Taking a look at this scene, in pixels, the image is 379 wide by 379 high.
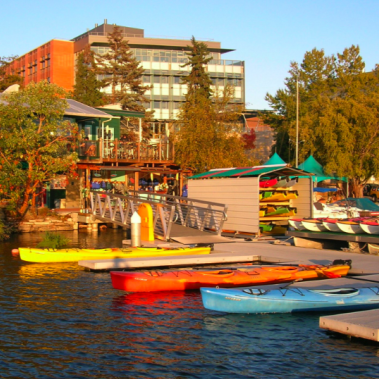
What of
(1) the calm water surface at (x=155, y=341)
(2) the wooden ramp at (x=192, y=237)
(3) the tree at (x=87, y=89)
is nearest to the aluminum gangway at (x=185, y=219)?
(2) the wooden ramp at (x=192, y=237)

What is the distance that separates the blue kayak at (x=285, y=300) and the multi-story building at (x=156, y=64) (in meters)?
62.9

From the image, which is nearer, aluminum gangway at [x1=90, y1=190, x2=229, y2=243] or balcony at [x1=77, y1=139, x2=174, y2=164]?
aluminum gangway at [x1=90, y1=190, x2=229, y2=243]

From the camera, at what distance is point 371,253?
688 inches

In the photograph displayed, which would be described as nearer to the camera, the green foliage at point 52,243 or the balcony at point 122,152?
the green foliage at point 52,243

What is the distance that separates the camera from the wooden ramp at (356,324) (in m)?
9.29

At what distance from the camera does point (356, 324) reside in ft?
31.2

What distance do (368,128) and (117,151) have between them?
18778 millimetres

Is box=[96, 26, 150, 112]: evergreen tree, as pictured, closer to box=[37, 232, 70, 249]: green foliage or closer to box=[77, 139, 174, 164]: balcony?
box=[77, 139, 174, 164]: balcony

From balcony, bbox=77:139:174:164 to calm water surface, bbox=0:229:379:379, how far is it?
707 inches

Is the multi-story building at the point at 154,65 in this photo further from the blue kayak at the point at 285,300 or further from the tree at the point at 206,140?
the blue kayak at the point at 285,300

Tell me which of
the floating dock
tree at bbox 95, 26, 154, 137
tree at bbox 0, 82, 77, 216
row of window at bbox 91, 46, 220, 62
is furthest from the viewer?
row of window at bbox 91, 46, 220, 62

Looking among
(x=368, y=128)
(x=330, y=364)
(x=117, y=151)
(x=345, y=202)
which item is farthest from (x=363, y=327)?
(x=368, y=128)

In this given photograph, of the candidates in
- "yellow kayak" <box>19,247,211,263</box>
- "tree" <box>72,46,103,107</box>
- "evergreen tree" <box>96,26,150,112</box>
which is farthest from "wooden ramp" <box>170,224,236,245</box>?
"evergreen tree" <box>96,26,150,112</box>

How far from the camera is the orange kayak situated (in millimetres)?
13445
